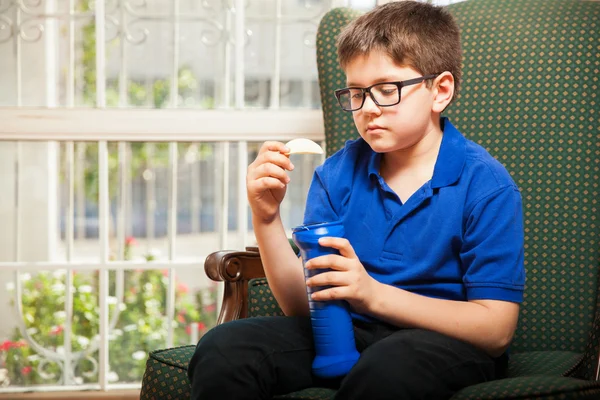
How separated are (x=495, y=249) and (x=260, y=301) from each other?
2.05 feet

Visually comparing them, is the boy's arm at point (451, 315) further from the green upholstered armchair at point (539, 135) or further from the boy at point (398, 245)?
the green upholstered armchair at point (539, 135)

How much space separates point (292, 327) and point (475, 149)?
51cm

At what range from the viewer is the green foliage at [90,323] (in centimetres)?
260

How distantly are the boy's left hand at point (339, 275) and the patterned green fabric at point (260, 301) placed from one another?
0.48 meters

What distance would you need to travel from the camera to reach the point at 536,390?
3.64ft

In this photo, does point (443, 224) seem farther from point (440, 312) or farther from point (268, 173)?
point (268, 173)

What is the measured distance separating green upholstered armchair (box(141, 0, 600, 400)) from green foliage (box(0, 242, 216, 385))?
972mm

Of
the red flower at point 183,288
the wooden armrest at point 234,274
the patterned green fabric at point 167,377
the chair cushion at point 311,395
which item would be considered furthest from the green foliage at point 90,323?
the chair cushion at point 311,395

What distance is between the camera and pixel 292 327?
4.59ft

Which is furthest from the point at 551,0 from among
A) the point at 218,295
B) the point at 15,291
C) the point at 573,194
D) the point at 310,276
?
the point at 15,291

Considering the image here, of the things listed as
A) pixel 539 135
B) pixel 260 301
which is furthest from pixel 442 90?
pixel 260 301

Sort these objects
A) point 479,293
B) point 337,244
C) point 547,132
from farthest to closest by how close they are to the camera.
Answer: point 547,132 < point 479,293 < point 337,244

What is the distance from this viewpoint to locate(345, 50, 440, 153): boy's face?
137 centimetres

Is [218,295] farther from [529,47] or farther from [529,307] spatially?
[529,47]
